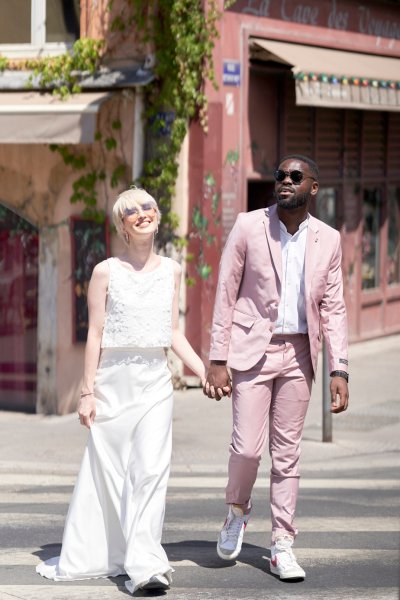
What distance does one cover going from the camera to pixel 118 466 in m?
6.87

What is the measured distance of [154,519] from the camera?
6.67 m

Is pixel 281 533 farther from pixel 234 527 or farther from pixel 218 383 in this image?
pixel 218 383

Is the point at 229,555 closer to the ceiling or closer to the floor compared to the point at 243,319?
closer to the floor

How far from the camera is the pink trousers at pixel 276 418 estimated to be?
6.85 meters

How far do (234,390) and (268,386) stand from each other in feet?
0.56

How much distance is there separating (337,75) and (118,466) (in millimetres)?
10006

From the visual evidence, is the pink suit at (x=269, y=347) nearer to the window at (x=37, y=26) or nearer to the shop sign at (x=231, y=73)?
the shop sign at (x=231, y=73)

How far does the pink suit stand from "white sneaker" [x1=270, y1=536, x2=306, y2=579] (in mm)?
61

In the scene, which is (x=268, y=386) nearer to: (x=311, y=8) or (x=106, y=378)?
(x=106, y=378)

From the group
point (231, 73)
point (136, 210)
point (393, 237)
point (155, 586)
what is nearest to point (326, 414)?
point (231, 73)

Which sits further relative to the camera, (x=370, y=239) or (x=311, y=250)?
(x=370, y=239)

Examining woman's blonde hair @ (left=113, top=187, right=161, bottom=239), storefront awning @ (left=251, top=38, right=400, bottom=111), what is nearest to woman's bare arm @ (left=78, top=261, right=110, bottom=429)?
woman's blonde hair @ (left=113, top=187, right=161, bottom=239)

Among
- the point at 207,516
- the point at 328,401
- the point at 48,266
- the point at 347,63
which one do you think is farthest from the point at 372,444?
the point at 347,63

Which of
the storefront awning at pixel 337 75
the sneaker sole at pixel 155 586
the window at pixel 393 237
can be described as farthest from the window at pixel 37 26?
the sneaker sole at pixel 155 586
